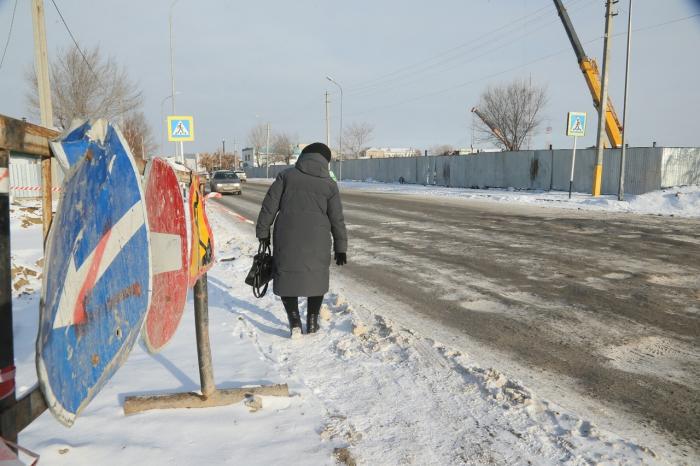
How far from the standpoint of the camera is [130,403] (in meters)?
2.78

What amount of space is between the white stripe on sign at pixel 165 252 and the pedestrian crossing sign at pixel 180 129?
18587 millimetres

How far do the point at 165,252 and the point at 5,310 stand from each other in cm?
67

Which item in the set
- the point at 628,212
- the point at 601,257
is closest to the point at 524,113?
the point at 628,212

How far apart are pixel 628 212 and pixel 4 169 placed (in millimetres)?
17349

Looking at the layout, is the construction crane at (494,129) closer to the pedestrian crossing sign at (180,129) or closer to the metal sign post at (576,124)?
the metal sign post at (576,124)

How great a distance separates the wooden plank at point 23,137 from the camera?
1.35 m

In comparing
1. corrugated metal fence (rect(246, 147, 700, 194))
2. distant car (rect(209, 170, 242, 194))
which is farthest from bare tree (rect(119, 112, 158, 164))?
corrugated metal fence (rect(246, 147, 700, 194))

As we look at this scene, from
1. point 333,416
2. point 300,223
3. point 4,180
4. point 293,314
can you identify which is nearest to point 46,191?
point 4,180

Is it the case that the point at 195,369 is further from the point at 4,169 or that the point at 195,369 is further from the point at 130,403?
the point at 4,169

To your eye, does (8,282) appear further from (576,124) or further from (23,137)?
(576,124)

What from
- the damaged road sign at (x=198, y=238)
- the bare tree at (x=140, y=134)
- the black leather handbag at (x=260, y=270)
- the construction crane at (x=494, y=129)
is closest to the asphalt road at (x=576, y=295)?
the black leather handbag at (x=260, y=270)

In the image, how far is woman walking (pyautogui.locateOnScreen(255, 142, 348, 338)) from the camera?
3.90m

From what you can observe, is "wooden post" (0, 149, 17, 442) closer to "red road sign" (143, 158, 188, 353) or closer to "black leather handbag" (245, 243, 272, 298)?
"red road sign" (143, 158, 188, 353)

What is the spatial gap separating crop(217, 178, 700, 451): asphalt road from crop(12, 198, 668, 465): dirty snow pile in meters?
0.61
